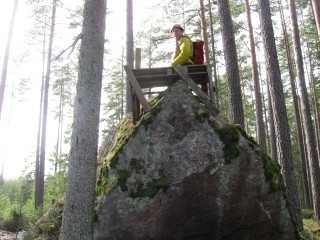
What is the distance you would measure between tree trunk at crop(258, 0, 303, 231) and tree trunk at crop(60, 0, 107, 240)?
20.4ft

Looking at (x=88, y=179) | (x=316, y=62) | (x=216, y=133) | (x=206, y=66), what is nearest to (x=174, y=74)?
(x=206, y=66)

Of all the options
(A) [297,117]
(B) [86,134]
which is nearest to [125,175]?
(B) [86,134]

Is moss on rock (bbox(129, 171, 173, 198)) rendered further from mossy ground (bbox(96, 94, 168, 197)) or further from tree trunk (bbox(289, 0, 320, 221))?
tree trunk (bbox(289, 0, 320, 221))

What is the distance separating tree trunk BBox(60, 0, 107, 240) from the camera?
5348 millimetres

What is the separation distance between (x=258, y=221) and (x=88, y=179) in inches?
139

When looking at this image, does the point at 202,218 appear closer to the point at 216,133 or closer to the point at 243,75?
the point at 216,133

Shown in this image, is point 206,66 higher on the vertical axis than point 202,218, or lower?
higher

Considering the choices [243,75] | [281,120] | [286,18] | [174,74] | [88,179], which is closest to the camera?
[88,179]

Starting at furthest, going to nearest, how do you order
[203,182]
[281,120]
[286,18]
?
1. [286,18]
2. [281,120]
3. [203,182]

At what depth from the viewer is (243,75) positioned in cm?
2744

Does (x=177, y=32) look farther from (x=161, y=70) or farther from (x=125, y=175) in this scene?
(x=125, y=175)

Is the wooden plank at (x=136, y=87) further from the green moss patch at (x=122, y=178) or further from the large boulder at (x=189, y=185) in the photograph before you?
the green moss patch at (x=122, y=178)

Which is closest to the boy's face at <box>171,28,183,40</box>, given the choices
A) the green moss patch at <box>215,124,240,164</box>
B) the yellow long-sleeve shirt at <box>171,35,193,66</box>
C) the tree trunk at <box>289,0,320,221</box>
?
the yellow long-sleeve shirt at <box>171,35,193,66</box>

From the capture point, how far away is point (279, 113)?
9789mm
